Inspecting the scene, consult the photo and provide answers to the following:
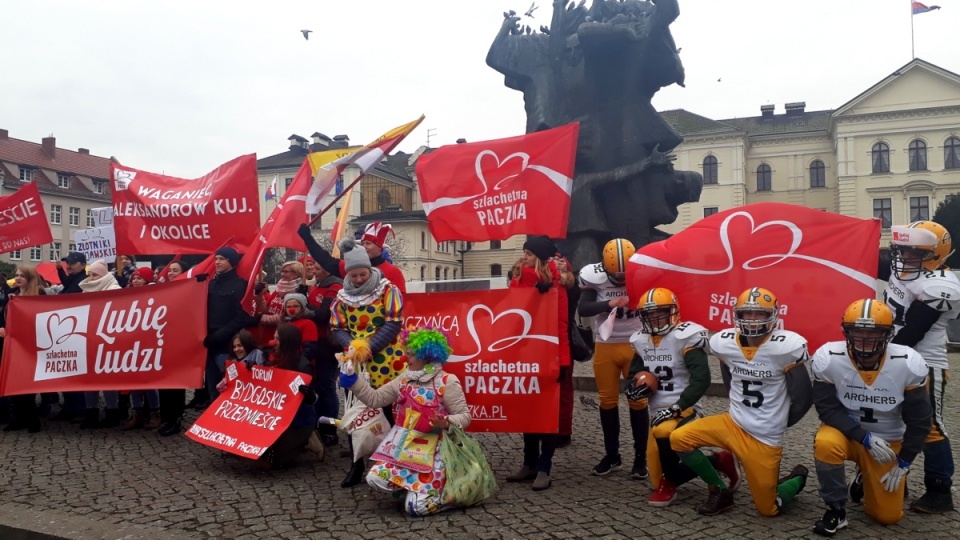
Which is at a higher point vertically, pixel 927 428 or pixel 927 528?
pixel 927 428

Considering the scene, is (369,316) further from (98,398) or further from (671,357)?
(98,398)

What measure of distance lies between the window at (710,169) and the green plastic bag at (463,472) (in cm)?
6252

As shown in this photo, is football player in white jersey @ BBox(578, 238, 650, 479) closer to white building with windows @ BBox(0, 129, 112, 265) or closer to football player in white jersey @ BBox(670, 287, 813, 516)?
football player in white jersey @ BBox(670, 287, 813, 516)

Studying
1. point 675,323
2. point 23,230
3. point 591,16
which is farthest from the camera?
point 591,16

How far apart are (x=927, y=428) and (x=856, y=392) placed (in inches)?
17.2

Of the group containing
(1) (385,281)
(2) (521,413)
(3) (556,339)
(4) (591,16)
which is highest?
(4) (591,16)

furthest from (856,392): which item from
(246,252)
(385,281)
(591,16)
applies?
(591,16)

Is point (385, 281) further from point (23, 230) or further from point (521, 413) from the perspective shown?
point (23, 230)

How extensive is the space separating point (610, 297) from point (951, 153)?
64055 millimetres

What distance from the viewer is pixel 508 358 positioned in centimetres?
631

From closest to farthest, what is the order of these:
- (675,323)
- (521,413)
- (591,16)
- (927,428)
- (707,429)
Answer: (927,428), (707,429), (675,323), (521,413), (591,16)

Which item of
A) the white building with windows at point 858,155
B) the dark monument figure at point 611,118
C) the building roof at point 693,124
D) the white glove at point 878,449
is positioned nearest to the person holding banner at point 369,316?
the white glove at point 878,449

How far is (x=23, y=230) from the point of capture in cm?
1071

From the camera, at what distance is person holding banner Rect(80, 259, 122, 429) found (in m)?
8.55
